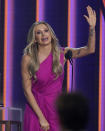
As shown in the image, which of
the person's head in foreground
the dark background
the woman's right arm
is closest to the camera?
the person's head in foreground

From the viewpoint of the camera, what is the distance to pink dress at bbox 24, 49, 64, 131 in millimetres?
2082

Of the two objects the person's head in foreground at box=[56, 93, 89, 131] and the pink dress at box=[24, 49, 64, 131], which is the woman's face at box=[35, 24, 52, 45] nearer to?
the pink dress at box=[24, 49, 64, 131]

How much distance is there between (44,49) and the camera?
7.02ft

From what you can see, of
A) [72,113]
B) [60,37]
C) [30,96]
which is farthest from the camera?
[60,37]

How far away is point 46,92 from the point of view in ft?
6.89

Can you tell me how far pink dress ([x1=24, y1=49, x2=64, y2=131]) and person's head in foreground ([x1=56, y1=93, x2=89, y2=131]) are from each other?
5.59 ft

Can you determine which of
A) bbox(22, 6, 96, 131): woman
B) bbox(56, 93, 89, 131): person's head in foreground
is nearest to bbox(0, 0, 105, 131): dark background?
bbox(22, 6, 96, 131): woman

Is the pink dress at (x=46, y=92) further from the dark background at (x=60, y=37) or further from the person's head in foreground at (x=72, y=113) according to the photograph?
the person's head in foreground at (x=72, y=113)

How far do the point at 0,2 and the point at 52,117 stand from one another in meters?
1.31

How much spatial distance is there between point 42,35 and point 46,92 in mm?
363

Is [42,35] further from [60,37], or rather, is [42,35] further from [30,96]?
[60,37]

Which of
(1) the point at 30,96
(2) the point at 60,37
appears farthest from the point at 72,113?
(2) the point at 60,37

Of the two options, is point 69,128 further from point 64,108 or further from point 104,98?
point 104,98

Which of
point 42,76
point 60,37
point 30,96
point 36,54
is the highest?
point 60,37
